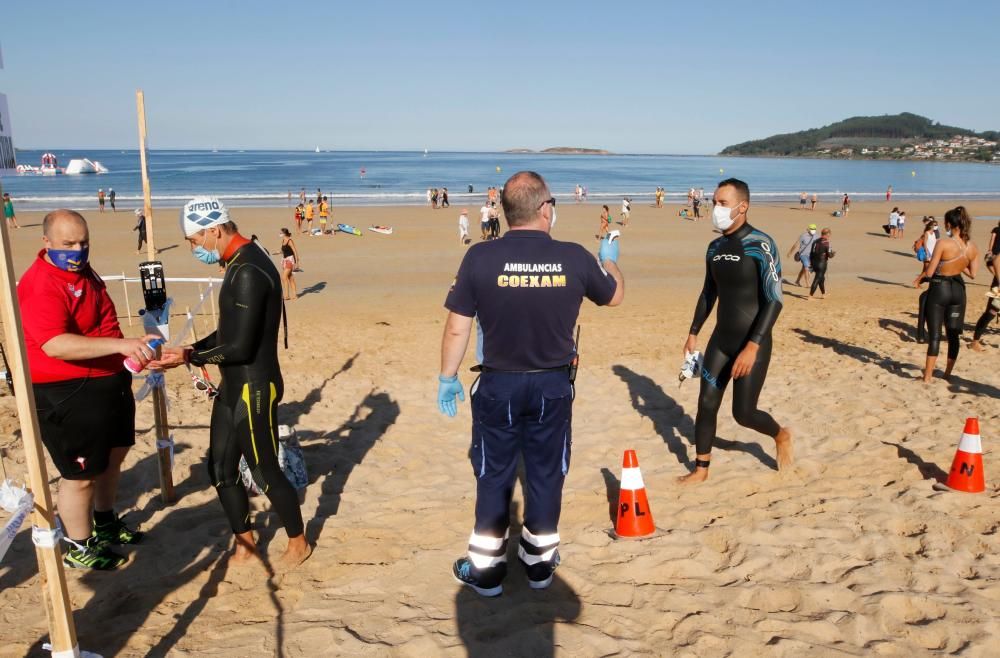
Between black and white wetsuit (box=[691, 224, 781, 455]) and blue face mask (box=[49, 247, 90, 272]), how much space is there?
413 centimetres

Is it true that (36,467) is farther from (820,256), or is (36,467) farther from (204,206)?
(820,256)

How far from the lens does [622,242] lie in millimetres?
26688

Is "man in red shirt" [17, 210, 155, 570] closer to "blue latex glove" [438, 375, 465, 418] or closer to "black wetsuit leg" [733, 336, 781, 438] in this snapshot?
"blue latex glove" [438, 375, 465, 418]

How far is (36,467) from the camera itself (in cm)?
258

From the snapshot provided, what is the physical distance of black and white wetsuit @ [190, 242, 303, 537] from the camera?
3752 millimetres

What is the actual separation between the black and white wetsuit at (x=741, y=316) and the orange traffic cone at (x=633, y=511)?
107cm

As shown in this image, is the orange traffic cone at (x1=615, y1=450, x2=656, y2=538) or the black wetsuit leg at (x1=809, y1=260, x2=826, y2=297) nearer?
the orange traffic cone at (x1=615, y1=450, x2=656, y2=538)

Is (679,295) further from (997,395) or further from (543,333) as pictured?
(543,333)

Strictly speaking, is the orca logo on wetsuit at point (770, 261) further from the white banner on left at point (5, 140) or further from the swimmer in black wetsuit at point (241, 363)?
the white banner on left at point (5, 140)

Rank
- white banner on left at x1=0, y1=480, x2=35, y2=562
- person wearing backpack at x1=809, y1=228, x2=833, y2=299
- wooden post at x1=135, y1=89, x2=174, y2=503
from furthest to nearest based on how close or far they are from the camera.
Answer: person wearing backpack at x1=809, y1=228, x2=833, y2=299, wooden post at x1=135, y1=89, x2=174, y2=503, white banner on left at x1=0, y1=480, x2=35, y2=562

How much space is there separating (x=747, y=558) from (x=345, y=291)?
1362 cm

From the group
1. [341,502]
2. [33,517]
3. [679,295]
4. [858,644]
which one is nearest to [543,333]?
[858,644]

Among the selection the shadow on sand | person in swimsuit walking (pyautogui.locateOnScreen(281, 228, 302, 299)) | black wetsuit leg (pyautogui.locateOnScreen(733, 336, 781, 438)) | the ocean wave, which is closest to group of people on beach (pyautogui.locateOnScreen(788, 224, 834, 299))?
the shadow on sand

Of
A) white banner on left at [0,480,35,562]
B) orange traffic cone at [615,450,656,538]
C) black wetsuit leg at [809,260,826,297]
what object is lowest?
orange traffic cone at [615,450,656,538]
